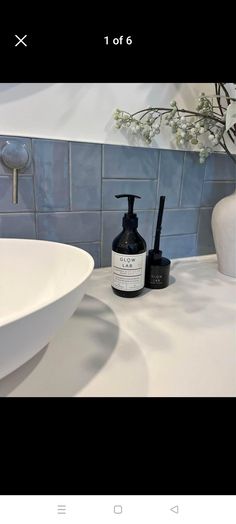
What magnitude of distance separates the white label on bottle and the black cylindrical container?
5 centimetres

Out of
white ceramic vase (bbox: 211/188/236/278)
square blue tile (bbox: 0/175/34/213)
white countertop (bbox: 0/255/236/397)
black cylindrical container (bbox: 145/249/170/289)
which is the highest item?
square blue tile (bbox: 0/175/34/213)

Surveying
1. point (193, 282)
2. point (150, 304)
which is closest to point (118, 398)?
point (150, 304)

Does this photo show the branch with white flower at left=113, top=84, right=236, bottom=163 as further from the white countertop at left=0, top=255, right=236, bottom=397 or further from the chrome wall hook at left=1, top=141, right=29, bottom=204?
the white countertop at left=0, top=255, right=236, bottom=397

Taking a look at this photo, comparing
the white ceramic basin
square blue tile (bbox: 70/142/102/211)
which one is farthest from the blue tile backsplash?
the white ceramic basin

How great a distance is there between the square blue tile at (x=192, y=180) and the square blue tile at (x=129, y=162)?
92 millimetres

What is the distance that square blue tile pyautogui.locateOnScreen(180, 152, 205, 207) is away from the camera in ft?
2.53

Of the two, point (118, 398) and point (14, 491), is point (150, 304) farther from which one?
point (14, 491)

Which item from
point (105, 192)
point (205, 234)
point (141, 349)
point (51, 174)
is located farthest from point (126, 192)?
point (141, 349)

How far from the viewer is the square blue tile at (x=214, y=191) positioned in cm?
82
